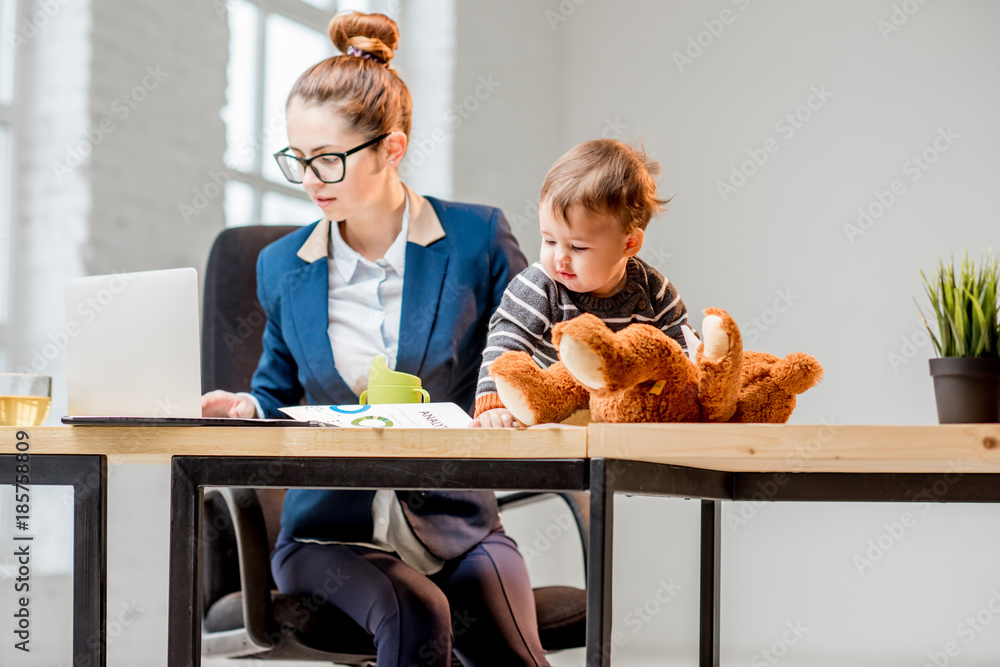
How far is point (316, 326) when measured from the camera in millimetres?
1520

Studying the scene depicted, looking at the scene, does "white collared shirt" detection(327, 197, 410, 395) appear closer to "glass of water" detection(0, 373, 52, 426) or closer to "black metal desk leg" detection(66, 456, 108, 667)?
"glass of water" detection(0, 373, 52, 426)

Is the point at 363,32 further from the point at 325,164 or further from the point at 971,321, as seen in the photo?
the point at 971,321

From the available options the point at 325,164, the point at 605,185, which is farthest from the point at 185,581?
the point at 325,164

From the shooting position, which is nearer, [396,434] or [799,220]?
[396,434]

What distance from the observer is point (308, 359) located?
59.6 inches

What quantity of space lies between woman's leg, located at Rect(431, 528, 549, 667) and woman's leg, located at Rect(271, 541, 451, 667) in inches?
2.4

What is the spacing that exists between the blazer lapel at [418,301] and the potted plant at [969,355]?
0.76 meters

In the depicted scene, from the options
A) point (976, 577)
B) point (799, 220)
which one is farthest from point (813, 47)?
point (976, 577)

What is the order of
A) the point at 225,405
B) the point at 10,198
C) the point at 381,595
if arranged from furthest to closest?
1. the point at 10,198
2. the point at 225,405
3. the point at 381,595

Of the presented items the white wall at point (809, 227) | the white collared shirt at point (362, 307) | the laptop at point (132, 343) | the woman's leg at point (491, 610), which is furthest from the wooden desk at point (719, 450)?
the white wall at point (809, 227)

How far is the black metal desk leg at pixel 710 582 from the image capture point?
4.50 ft

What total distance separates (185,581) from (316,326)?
2.37ft

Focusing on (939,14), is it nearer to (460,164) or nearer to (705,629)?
(460,164)

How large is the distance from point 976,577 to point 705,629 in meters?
2.60
